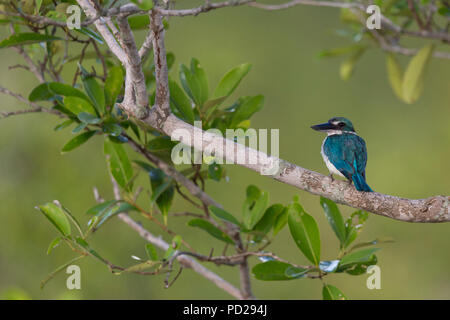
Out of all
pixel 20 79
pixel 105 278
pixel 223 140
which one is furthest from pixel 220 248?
pixel 223 140

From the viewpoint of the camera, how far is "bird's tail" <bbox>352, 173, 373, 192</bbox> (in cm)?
113

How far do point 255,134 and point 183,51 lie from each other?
254 cm

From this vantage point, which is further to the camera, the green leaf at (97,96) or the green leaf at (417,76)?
the green leaf at (417,76)

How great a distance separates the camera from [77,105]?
1317mm

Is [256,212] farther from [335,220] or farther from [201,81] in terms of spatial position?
[201,81]

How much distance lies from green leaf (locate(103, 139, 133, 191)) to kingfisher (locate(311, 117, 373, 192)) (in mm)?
532

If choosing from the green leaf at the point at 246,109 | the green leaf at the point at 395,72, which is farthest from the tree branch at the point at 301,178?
the green leaf at the point at 395,72

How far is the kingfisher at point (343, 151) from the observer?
1.33m

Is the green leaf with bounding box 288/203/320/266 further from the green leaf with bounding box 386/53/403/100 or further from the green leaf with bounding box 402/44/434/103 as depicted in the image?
the green leaf with bounding box 386/53/403/100

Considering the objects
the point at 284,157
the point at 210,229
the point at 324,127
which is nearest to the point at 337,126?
the point at 324,127

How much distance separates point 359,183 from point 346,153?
0.24 meters

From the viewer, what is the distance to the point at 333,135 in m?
1.51

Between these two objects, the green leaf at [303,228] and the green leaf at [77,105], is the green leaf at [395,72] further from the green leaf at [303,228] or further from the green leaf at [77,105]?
the green leaf at [77,105]

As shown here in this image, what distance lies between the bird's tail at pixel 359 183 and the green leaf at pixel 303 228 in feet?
0.44
